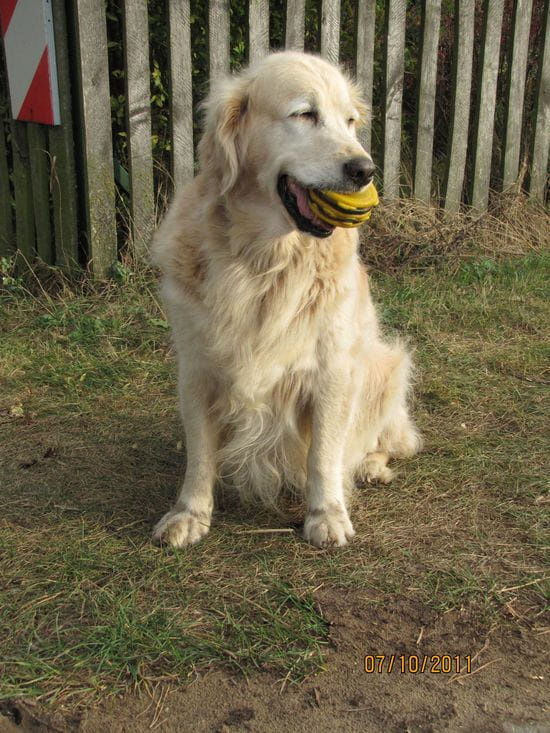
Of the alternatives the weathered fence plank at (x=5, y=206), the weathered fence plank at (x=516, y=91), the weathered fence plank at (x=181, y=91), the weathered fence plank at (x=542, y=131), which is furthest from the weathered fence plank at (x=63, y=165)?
the weathered fence plank at (x=542, y=131)

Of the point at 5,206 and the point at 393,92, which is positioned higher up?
the point at 393,92

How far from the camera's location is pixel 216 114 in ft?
8.53

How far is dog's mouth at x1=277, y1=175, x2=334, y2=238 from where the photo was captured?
95.7 inches

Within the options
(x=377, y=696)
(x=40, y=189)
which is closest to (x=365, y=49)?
(x=40, y=189)

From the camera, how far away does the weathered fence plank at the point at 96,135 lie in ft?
14.2

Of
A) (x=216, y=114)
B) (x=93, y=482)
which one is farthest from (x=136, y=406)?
(x=216, y=114)

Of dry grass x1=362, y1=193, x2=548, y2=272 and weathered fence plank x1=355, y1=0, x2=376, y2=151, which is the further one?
dry grass x1=362, y1=193, x2=548, y2=272

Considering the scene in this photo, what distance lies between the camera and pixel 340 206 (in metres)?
2.33

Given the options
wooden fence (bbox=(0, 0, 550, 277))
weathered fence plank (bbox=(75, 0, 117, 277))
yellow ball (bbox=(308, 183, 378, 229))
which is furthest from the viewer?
wooden fence (bbox=(0, 0, 550, 277))

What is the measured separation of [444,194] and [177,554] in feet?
14.0

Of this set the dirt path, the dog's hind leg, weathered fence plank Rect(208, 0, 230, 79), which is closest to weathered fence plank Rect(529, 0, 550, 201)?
weathered fence plank Rect(208, 0, 230, 79)

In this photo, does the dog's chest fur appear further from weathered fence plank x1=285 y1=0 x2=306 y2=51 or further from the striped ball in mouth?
weathered fence plank x1=285 y1=0 x2=306 y2=51

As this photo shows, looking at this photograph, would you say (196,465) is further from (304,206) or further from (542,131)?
(542,131)

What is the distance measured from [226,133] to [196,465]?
3.79 ft
